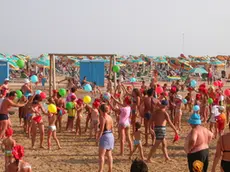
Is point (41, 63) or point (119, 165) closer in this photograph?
point (119, 165)

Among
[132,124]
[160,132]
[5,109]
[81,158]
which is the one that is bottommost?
[81,158]

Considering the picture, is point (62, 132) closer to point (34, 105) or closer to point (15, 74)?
point (34, 105)

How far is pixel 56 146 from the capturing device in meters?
8.79

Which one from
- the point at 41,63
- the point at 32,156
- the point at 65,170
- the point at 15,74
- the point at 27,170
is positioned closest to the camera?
the point at 27,170

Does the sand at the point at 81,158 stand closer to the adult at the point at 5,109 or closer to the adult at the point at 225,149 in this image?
the adult at the point at 5,109

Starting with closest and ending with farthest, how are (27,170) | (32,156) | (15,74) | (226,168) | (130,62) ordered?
(27,170)
(226,168)
(32,156)
(15,74)
(130,62)

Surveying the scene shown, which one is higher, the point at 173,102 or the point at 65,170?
the point at 173,102

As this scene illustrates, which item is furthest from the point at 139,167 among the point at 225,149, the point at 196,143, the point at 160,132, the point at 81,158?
the point at 81,158

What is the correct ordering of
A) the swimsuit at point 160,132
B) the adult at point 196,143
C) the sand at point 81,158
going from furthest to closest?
the sand at point 81,158, the swimsuit at point 160,132, the adult at point 196,143

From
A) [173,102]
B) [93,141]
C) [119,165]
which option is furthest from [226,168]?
[173,102]

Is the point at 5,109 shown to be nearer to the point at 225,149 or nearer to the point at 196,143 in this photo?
the point at 196,143

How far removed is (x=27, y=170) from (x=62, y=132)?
21.7ft

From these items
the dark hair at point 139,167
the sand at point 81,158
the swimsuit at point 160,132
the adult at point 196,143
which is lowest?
the sand at point 81,158

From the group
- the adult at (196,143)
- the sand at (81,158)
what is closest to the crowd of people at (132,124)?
the adult at (196,143)
